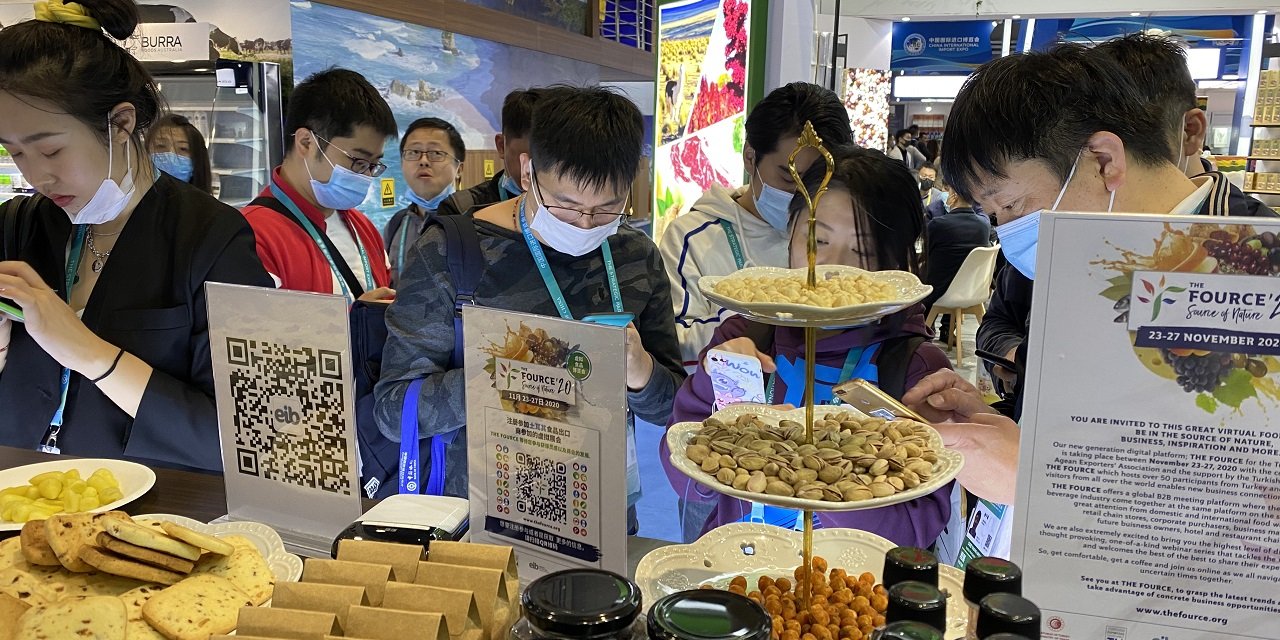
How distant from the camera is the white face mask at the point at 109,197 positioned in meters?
1.77

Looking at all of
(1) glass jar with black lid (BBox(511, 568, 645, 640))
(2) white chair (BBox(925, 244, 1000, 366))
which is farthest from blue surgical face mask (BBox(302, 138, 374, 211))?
(2) white chair (BBox(925, 244, 1000, 366))

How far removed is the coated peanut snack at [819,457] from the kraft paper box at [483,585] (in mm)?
254

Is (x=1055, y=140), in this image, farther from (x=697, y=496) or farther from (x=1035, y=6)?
(x=1035, y=6)

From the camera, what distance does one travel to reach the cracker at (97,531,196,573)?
3.31 feet

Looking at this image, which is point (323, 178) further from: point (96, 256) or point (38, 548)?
point (38, 548)

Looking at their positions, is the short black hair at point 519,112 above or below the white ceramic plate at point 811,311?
above

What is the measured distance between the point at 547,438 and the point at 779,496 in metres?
0.32

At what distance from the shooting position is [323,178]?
2.70 metres

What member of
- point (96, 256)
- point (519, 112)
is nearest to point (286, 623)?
point (96, 256)

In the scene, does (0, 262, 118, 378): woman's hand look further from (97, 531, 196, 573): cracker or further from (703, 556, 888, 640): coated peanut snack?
(703, 556, 888, 640): coated peanut snack

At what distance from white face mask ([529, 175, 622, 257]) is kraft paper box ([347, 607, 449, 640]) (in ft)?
3.55

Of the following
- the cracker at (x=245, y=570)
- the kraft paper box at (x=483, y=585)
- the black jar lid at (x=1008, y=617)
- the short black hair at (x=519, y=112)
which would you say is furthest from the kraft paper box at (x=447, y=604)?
the short black hair at (x=519, y=112)

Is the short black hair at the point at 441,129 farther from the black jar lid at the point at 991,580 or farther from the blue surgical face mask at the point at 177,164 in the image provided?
the black jar lid at the point at 991,580

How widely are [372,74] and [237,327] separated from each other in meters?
4.91
